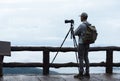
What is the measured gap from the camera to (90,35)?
14.5 meters

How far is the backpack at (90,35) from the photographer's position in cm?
1449

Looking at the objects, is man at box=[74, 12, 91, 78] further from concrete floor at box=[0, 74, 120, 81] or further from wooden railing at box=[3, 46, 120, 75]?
wooden railing at box=[3, 46, 120, 75]

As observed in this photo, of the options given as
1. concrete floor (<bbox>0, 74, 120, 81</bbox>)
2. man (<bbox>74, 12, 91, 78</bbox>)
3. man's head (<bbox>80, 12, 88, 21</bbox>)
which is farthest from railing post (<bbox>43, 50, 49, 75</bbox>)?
man's head (<bbox>80, 12, 88, 21</bbox>)

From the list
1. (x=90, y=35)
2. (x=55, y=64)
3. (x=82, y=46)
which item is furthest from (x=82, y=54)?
(x=55, y=64)

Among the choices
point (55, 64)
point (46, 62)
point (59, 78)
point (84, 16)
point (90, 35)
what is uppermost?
point (84, 16)

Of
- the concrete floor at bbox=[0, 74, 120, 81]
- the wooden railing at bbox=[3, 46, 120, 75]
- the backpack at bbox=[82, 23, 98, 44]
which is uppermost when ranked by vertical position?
the backpack at bbox=[82, 23, 98, 44]

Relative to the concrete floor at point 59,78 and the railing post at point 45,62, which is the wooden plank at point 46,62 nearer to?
the railing post at point 45,62

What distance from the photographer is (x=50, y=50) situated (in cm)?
1638

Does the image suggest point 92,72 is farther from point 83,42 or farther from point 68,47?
point 83,42

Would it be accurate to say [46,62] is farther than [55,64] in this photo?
No

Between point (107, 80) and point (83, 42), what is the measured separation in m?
1.42

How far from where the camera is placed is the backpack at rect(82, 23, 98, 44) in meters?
14.5

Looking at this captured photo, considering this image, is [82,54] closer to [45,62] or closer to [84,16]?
[84,16]

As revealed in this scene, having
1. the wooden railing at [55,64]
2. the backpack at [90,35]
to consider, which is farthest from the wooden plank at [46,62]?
the backpack at [90,35]
